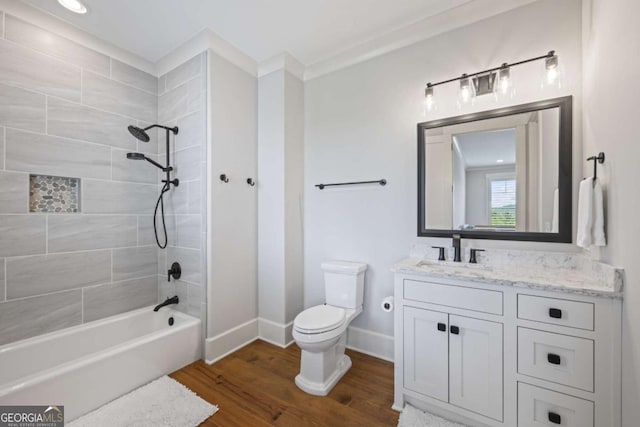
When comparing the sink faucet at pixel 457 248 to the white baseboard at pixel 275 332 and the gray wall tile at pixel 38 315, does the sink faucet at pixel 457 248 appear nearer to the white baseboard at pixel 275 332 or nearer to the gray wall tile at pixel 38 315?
the white baseboard at pixel 275 332

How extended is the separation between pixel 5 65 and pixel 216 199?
1565mm

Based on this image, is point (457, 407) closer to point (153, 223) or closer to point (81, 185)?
point (153, 223)

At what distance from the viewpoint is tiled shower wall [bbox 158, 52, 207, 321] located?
2203 millimetres

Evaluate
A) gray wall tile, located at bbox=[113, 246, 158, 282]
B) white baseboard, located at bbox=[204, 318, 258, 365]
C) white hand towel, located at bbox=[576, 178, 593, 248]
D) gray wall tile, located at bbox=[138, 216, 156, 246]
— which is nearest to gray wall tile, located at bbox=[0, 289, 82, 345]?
gray wall tile, located at bbox=[113, 246, 158, 282]

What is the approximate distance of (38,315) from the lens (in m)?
1.88

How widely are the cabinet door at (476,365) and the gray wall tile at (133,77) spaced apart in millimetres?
3153

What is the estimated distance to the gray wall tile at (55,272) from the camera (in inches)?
70.7

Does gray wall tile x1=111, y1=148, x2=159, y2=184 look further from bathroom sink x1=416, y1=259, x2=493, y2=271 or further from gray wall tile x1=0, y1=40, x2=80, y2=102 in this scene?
bathroom sink x1=416, y1=259, x2=493, y2=271

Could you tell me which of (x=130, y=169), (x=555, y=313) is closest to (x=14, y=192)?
(x=130, y=169)

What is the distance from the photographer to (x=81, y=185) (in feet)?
6.89

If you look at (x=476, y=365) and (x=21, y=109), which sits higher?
(x=21, y=109)

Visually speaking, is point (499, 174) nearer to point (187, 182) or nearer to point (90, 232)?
point (187, 182)

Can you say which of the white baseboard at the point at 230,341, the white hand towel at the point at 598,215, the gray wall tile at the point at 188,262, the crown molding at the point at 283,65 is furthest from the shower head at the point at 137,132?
the white hand towel at the point at 598,215

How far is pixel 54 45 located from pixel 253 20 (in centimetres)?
148
